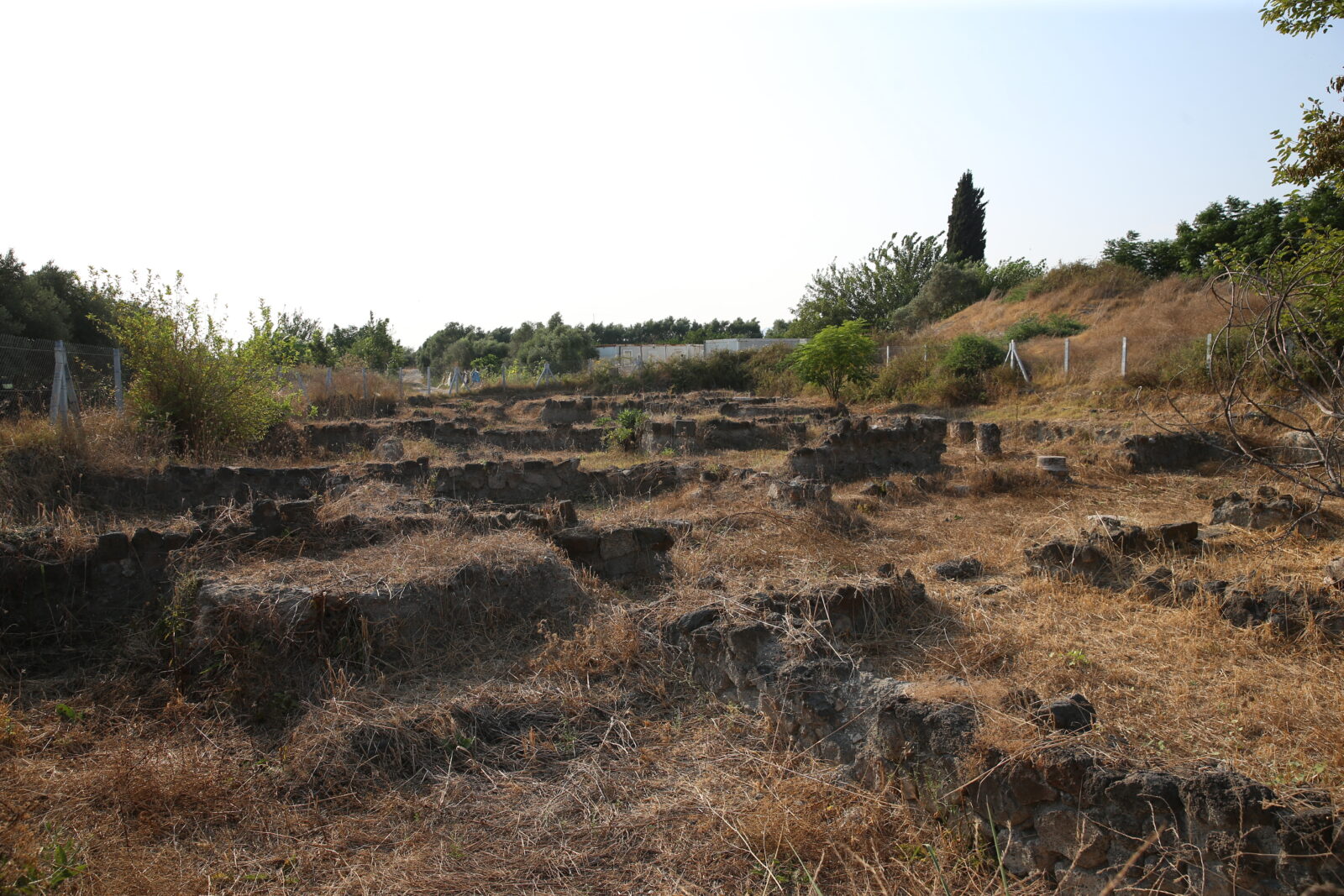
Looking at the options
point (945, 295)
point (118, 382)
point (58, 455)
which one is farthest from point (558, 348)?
point (58, 455)

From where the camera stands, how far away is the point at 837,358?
2364 centimetres

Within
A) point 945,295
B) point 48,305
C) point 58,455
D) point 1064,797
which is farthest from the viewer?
point 945,295

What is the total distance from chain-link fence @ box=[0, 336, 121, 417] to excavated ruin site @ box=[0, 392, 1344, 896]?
361 centimetres

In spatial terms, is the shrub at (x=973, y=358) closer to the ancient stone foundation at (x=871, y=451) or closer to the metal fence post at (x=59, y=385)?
the ancient stone foundation at (x=871, y=451)

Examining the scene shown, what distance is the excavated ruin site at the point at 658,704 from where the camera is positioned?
3041 mm

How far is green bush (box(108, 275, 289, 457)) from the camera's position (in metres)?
11.7

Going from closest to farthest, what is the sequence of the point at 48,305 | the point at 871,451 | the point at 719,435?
the point at 871,451, the point at 719,435, the point at 48,305

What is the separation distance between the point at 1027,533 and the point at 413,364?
66.8 m

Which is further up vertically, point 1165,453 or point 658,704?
point 1165,453

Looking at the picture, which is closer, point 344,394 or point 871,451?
point 871,451

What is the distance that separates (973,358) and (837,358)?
3.76m

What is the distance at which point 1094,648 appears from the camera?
492 cm

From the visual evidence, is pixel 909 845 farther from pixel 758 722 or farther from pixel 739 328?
pixel 739 328

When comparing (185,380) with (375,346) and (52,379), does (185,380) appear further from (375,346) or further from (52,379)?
(375,346)
